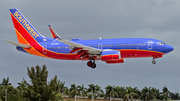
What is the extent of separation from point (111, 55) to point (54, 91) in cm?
1960

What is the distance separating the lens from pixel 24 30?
82.2 meters

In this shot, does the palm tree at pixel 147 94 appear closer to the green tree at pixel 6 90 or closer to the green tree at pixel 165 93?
the green tree at pixel 165 93

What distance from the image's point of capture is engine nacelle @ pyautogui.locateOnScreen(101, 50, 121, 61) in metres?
69.2

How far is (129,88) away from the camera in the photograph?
15100 centimetres

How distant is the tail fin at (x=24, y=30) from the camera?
80.6 meters

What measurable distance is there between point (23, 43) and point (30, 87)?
10.0 metres

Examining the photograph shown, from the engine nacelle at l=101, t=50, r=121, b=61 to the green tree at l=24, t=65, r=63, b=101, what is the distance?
1634 centimetres

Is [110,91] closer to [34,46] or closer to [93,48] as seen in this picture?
[34,46]

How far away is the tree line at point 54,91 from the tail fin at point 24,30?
6.72 metres

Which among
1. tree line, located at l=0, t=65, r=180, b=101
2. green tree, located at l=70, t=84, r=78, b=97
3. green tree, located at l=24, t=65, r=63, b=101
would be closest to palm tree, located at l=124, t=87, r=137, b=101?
tree line, located at l=0, t=65, r=180, b=101

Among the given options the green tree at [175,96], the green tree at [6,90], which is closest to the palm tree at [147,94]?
the green tree at [175,96]

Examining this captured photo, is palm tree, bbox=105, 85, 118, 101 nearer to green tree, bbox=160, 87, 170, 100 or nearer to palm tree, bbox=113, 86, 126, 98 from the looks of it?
palm tree, bbox=113, 86, 126, 98

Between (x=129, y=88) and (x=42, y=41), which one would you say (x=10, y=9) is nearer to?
(x=42, y=41)

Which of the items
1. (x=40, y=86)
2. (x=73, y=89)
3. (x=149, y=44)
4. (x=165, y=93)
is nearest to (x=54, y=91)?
(x=40, y=86)
